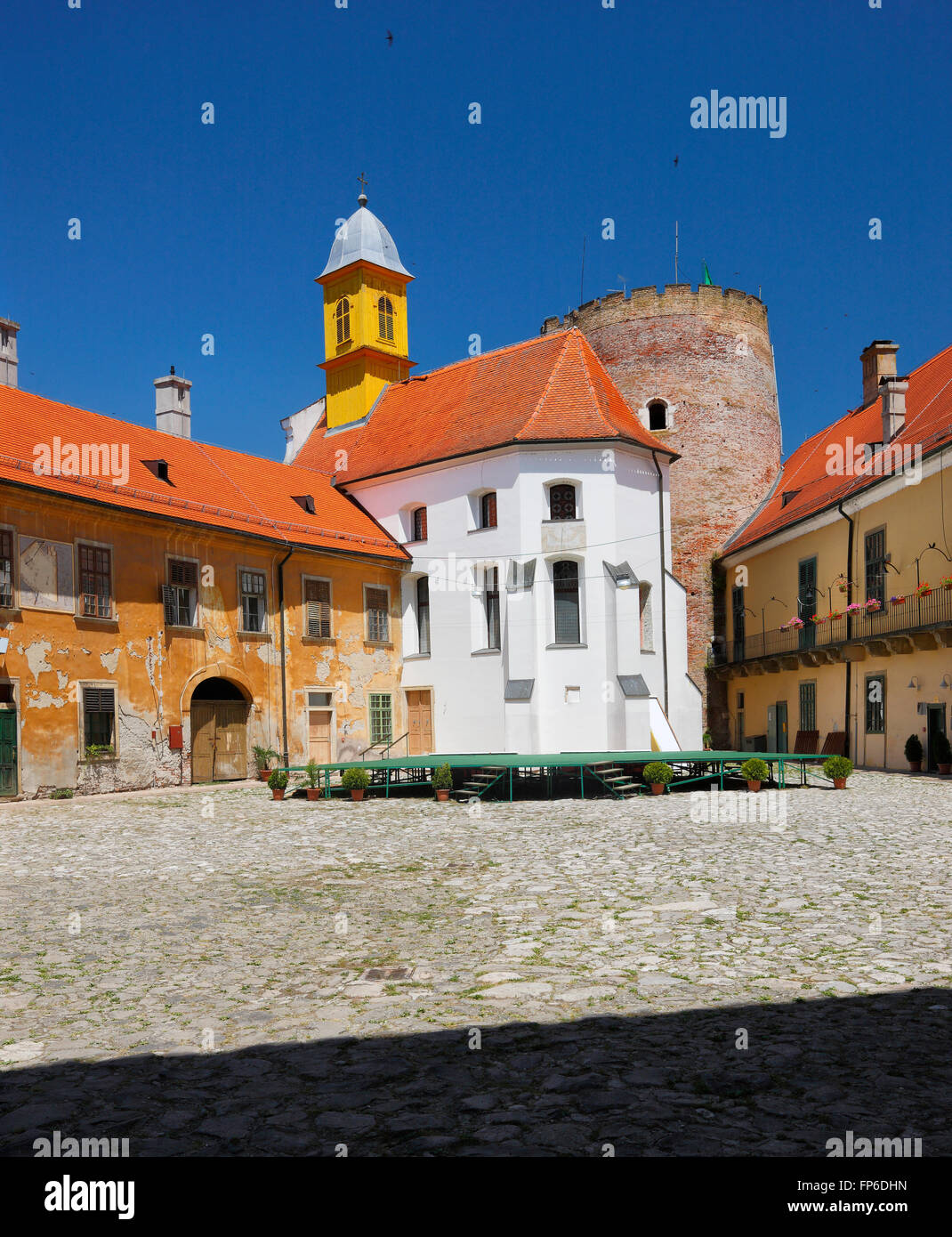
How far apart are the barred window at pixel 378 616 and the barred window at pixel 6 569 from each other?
38.2ft

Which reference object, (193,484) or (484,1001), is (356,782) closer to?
(193,484)

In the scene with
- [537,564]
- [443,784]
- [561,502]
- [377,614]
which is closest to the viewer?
[443,784]

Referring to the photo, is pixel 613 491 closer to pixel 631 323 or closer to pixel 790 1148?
pixel 631 323

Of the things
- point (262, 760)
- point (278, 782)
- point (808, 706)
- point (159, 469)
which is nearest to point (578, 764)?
point (278, 782)

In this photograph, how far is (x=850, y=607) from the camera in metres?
27.6

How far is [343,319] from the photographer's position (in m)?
39.4

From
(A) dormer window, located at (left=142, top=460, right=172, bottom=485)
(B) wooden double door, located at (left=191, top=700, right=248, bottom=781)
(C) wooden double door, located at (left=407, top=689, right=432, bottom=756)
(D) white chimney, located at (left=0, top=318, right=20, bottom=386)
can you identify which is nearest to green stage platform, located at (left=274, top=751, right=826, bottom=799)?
(B) wooden double door, located at (left=191, top=700, right=248, bottom=781)

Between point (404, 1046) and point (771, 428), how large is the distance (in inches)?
1462

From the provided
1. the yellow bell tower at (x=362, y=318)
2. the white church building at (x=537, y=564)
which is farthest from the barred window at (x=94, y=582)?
the yellow bell tower at (x=362, y=318)

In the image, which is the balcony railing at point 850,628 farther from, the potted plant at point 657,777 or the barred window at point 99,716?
the barred window at point 99,716

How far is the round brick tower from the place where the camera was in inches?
1476

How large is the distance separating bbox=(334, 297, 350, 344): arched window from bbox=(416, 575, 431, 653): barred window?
1185cm

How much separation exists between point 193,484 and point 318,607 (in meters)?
4.87
